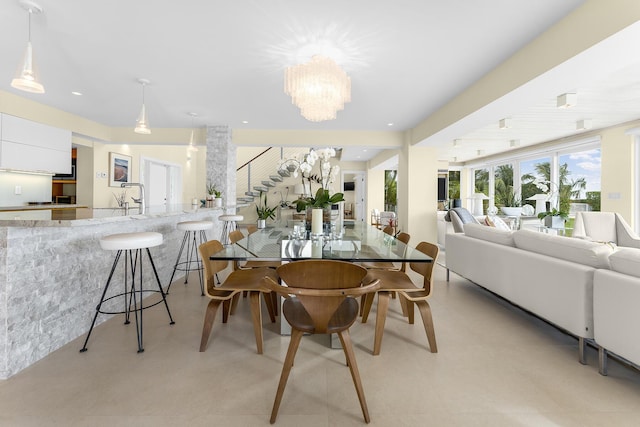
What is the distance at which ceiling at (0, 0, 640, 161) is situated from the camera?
2.42 metres

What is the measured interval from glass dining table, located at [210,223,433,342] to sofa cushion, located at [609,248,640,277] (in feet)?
3.76

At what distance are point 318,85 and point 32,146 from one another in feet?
16.2

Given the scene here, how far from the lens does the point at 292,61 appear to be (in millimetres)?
3293

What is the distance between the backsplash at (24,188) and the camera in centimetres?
482

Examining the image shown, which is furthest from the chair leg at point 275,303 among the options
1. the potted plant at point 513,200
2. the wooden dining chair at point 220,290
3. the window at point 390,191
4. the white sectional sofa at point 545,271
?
the window at point 390,191

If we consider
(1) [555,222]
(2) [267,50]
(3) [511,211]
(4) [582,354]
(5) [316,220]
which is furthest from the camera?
(3) [511,211]

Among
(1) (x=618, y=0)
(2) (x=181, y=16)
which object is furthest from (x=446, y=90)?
(2) (x=181, y=16)

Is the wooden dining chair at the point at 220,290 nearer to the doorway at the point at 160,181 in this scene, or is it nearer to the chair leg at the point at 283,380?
the chair leg at the point at 283,380

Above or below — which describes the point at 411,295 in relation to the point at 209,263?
below

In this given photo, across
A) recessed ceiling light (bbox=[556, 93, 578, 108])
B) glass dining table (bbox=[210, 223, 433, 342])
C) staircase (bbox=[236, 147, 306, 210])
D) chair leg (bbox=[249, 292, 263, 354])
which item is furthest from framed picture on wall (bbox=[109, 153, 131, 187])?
recessed ceiling light (bbox=[556, 93, 578, 108])

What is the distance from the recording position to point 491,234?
332 cm

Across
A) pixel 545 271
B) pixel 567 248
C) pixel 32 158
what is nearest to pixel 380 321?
pixel 545 271

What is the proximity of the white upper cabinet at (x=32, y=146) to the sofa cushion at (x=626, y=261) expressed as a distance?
6.86m

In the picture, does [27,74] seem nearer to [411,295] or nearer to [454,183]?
[411,295]
